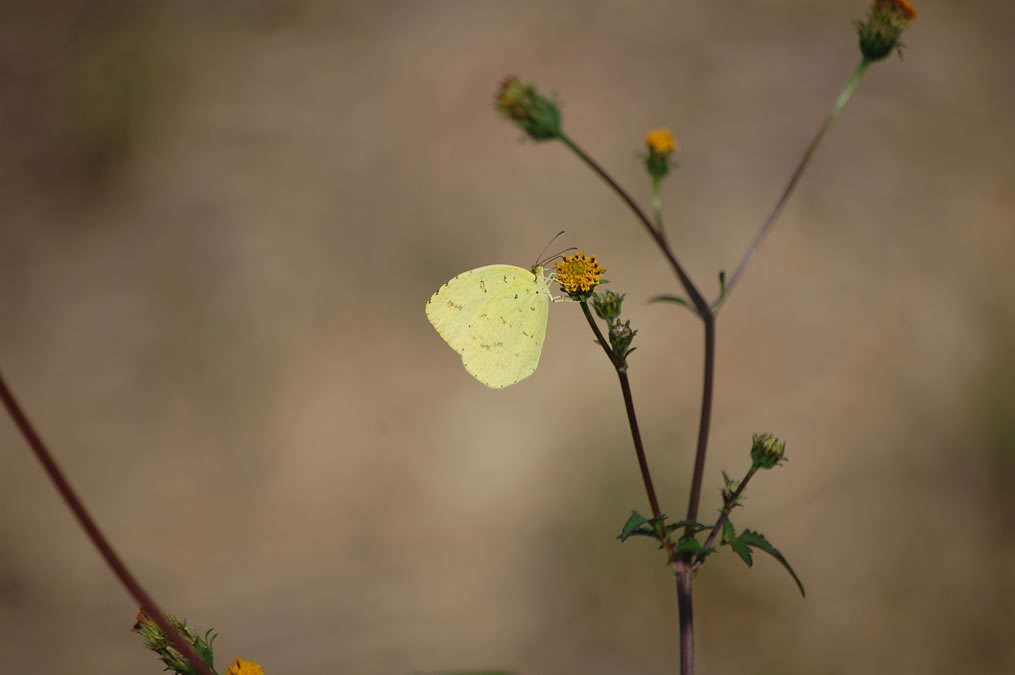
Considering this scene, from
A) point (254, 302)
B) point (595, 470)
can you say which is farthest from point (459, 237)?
point (595, 470)

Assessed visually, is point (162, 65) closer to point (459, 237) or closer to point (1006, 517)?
point (459, 237)

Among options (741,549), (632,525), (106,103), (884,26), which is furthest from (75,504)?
(106,103)

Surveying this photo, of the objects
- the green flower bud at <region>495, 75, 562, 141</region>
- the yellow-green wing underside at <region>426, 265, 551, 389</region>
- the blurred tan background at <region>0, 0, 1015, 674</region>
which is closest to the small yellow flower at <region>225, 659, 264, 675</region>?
the yellow-green wing underside at <region>426, 265, 551, 389</region>

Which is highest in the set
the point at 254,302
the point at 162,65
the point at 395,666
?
the point at 162,65

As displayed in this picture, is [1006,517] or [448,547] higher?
[448,547]

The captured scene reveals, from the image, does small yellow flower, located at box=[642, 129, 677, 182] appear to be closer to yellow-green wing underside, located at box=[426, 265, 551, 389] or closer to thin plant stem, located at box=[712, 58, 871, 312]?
thin plant stem, located at box=[712, 58, 871, 312]

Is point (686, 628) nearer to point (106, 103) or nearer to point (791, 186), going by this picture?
point (791, 186)
